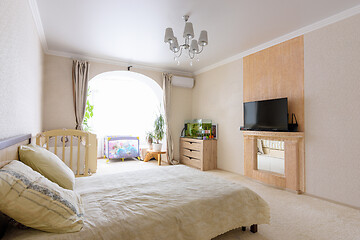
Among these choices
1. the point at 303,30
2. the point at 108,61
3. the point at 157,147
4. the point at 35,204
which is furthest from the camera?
the point at 157,147

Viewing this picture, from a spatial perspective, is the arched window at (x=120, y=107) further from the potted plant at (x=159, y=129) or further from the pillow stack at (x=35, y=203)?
the pillow stack at (x=35, y=203)

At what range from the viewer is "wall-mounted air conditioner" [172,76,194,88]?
17.4ft

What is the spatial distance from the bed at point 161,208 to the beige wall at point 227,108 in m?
2.23

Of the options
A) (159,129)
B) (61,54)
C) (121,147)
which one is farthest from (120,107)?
(61,54)

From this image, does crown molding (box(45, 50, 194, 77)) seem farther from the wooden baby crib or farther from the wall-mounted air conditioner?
the wooden baby crib

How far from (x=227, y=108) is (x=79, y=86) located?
3338mm

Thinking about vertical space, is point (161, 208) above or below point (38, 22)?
below

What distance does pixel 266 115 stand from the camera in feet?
11.3

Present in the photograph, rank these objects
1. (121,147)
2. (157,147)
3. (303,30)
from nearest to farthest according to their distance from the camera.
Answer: (303,30), (157,147), (121,147)

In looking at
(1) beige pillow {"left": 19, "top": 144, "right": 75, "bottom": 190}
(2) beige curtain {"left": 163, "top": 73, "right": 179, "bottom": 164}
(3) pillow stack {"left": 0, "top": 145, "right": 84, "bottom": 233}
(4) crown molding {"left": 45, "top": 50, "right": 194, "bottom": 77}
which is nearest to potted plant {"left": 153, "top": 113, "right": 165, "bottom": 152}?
(2) beige curtain {"left": 163, "top": 73, "right": 179, "bottom": 164}

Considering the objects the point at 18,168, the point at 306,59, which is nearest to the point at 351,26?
the point at 306,59

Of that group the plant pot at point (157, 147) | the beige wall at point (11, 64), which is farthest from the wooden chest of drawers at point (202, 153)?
the beige wall at point (11, 64)

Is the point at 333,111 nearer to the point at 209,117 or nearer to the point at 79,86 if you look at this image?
the point at 209,117

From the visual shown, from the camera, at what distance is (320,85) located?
286cm
